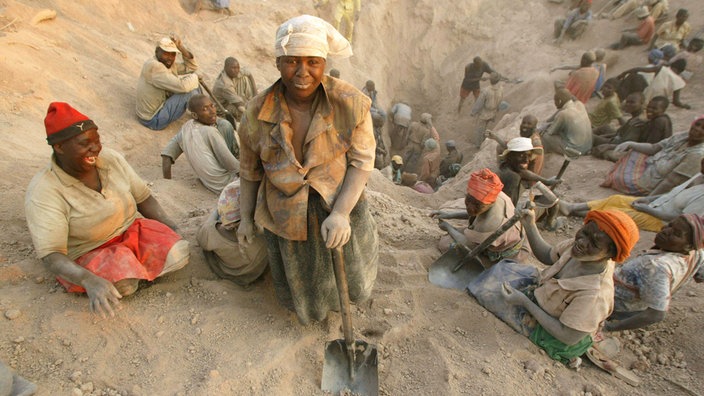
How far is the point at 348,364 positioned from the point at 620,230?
155 centimetres

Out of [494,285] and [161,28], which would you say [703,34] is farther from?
[161,28]

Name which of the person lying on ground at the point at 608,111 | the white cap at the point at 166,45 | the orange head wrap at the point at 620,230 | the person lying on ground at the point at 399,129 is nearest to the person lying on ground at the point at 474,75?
the person lying on ground at the point at 399,129

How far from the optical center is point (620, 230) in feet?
6.25

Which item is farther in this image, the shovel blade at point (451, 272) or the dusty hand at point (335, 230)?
the shovel blade at point (451, 272)

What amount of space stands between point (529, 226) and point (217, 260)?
6.90ft

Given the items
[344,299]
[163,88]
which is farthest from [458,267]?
[163,88]

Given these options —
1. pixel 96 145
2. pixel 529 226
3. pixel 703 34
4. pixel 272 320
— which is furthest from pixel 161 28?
pixel 703 34

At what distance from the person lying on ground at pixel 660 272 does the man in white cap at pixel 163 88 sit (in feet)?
17.0

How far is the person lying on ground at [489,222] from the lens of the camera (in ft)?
9.05

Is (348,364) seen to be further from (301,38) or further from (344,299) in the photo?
(301,38)

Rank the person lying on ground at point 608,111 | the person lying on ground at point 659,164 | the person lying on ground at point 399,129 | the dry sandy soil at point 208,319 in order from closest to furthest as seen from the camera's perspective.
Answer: the dry sandy soil at point 208,319 < the person lying on ground at point 659,164 < the person lying on ground at point 608,111 < the person lying on ground at point 399,129

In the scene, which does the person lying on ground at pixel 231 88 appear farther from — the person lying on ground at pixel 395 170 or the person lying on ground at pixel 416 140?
the person lying on ground at pixel 416 140

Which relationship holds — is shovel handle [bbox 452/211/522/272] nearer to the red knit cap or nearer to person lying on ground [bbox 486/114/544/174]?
person lying on ground [bbox 486/114/544/174]

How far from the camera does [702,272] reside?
104 inches
